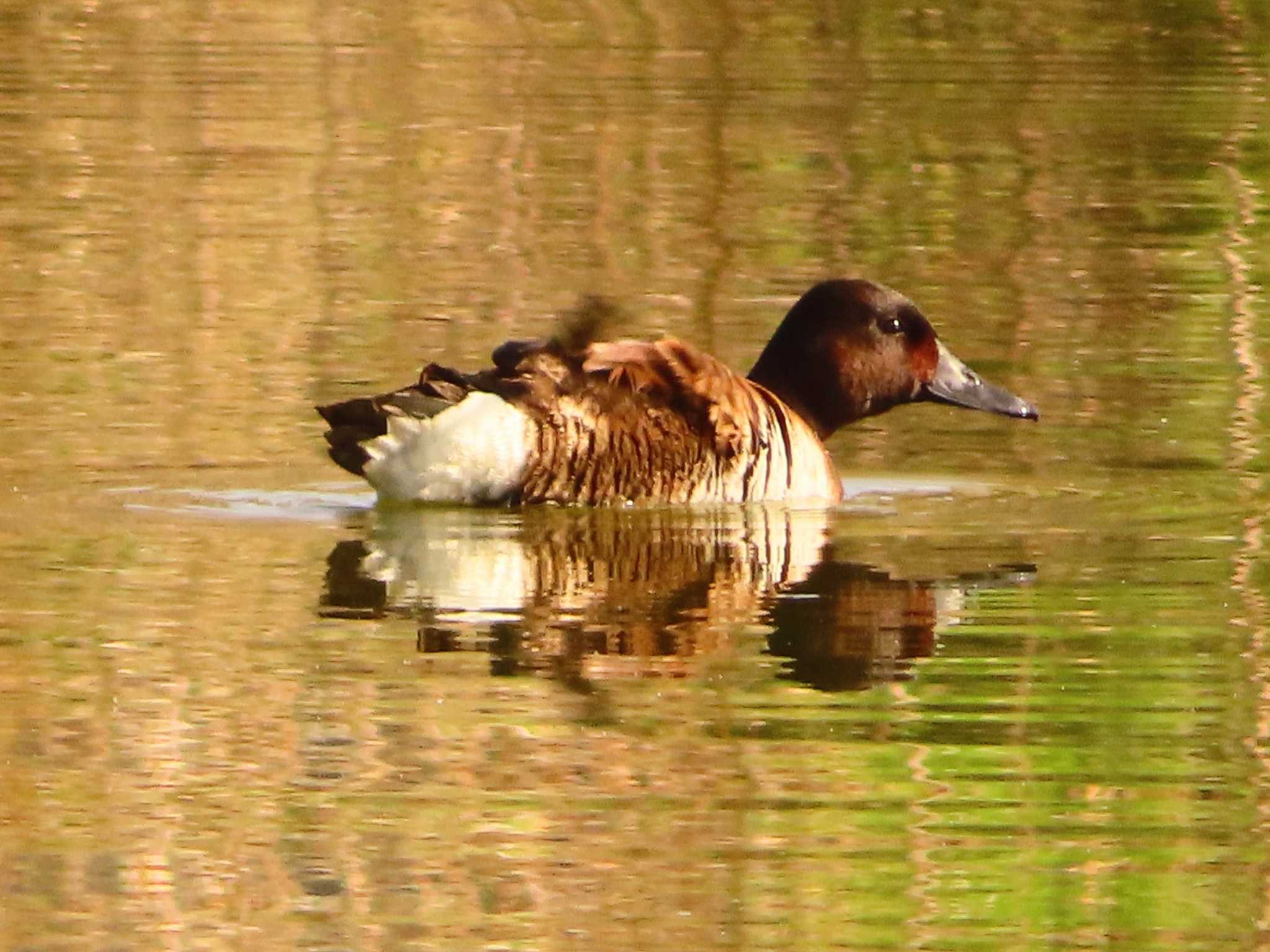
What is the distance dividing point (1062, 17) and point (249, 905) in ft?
78.6

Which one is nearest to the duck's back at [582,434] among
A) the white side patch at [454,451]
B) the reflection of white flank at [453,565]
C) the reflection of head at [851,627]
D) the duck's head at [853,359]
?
the white side patch at [454,451]

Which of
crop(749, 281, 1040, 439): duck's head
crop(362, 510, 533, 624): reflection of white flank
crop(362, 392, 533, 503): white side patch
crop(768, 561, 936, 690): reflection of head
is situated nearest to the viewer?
crop(768, 561, 936, 690): reflection of head

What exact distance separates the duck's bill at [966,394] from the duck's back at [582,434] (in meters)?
0.92

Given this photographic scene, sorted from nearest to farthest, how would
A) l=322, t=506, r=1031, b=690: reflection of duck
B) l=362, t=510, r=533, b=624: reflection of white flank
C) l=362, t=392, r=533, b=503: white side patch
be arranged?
l=322, t=506, r=1031, b=690: reflection of duck, l=362, t=510, r=533, b=624: reflection of white flank, l=362, t=392, r=533, b=503: white side patch

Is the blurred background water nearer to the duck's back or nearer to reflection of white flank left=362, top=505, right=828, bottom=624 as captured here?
reflection of white flank left=362, top=505, right=828, bottom=624

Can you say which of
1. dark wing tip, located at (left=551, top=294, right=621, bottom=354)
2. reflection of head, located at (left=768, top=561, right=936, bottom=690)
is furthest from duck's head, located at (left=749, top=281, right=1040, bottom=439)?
reflection of head, located at (left=768, top=561, right=936, bottom=690)

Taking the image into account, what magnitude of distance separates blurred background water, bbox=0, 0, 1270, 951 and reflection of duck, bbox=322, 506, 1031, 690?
0.07 ft

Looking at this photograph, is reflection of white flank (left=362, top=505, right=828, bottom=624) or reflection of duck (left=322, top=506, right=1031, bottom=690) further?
reflection of white flank (left=362, top=505, right=828, bottom=624)

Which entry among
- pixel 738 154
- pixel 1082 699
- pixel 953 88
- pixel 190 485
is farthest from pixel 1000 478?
pixel 953 88

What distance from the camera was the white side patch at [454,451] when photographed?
904cm

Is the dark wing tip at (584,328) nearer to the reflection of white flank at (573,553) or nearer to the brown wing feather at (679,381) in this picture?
the brown wing feather at (679,381)

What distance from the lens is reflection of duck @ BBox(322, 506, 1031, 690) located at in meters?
7.40

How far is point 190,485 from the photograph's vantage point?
9.71 metres

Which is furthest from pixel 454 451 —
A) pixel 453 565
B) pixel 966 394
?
pixel 966 394
